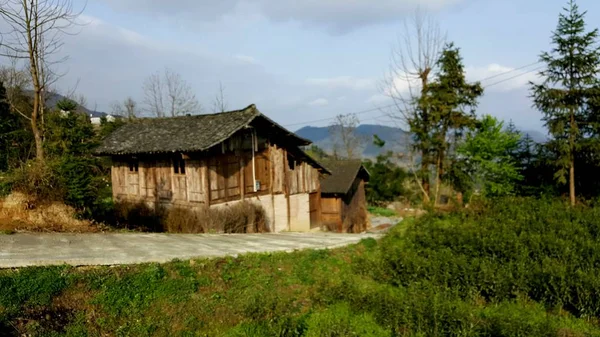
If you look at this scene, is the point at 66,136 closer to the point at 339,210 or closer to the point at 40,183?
the point at 40,183

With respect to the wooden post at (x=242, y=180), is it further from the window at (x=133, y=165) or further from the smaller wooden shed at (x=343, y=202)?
the smaller wooden shed at (x=343, y=202)

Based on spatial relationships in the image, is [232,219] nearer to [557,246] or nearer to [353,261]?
[353,261]

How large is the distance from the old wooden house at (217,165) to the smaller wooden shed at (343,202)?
4.94 m

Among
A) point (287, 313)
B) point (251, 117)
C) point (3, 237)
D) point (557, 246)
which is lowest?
point (287, 313)

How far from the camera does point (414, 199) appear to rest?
1348 inches

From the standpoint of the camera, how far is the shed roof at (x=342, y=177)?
86.7 ft

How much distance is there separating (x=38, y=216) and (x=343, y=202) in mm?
18217

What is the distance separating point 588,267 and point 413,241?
4.18 metres

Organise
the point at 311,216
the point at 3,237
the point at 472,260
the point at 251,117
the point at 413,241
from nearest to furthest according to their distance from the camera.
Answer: the point at 472,260
the point at 3,237
the point at 413,241
the point at 251,117
the point at 311,216

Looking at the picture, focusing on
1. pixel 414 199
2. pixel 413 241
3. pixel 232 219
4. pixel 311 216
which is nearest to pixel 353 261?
pixel 413 241

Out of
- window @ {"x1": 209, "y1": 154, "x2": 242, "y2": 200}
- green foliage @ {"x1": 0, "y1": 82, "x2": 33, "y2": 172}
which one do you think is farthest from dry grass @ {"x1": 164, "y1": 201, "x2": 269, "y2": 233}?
green foliage @ {"x1": 0, "y1": 82, "x2": 33, "y2": 172}

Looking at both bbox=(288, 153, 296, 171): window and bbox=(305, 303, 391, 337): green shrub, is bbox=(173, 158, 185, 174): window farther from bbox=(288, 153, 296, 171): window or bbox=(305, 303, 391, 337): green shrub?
bbox=(305, 303, 391, 337): green shrub

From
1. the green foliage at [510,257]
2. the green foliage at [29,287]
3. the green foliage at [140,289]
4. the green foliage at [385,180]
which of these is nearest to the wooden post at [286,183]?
the green foliage at [510,257]

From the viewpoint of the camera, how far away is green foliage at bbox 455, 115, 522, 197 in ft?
83.6
